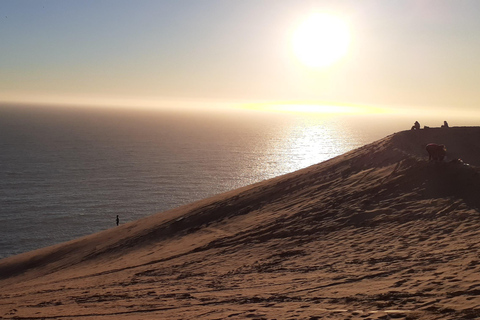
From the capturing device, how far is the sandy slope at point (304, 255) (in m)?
8.55

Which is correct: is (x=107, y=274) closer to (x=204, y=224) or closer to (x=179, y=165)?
(x=204, y=224)

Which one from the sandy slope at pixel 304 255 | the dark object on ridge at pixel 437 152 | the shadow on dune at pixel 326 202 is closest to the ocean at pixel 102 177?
the shadow on dune at pixel 326 202

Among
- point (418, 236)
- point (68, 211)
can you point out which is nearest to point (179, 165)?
point (68, 211)

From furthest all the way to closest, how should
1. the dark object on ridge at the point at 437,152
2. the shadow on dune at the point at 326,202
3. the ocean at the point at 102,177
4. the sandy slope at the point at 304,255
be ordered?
the ocean at the point at 102,177 → the dark object on ridge at the point at 437,152 → the shadow on dune at the point at 326,202 → the sandy slope at the point at 304,255

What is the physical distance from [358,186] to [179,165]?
216 feet

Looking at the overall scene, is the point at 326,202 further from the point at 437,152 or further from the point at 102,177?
the point at 102,177

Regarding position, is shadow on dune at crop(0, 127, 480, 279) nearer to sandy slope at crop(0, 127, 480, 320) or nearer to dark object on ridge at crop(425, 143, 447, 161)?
sandy slope at crop(0, 127, 480, 320)

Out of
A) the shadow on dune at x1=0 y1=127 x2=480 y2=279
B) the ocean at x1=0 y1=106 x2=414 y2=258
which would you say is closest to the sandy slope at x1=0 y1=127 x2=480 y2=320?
the shadow on dune at x1=0 y1=127 x2=480 y2=279

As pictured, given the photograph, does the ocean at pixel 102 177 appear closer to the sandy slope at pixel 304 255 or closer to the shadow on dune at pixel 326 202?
the shadow on dune at pixel 326 202

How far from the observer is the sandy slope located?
28.1 ft

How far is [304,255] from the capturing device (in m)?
12.8

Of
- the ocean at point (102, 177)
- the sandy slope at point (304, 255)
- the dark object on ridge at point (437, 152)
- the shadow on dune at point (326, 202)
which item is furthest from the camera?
the ocean at point (102, 177)

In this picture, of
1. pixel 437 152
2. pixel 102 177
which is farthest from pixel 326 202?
pixel 102 177

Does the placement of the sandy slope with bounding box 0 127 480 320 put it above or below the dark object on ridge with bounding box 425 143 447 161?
below
